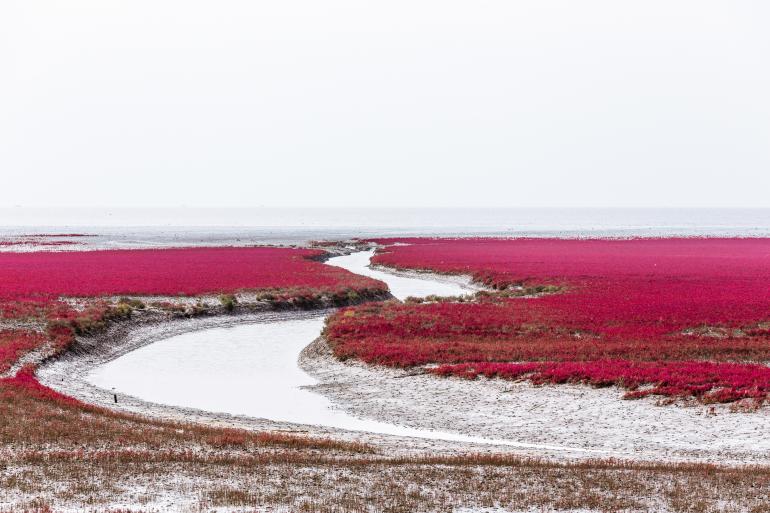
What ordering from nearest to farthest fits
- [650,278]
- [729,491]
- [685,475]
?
[729,491] < [685,475] < [650,278]

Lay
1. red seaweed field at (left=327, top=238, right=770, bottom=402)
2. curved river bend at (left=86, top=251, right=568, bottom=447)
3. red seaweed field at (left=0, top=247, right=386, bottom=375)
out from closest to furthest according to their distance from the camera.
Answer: curved river bend at (left=86, top=251, right=568, bottom=447)
red seaweed field at (left=327, top=238, right=770, bottom=402)
red seaweed field at (left=0, top=247, right=386, bottom=375)

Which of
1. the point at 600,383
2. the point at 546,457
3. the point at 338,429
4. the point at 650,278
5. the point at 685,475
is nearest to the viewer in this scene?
the point at 685,475

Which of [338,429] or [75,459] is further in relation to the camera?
[338,429]

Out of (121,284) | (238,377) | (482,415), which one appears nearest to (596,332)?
(482,415)

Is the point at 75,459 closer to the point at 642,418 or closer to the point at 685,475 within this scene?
the point at 685,475

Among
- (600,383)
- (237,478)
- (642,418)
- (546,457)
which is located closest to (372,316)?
(600,383)

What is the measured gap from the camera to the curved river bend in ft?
93.5

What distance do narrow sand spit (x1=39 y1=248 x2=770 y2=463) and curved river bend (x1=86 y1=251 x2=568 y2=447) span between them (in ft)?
0.63

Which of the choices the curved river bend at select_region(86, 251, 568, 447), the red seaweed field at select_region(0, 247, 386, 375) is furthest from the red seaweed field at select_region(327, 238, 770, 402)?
the red seaweed field at select_region(0, 247, 386, 375)

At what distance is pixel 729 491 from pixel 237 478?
10219 millimetres

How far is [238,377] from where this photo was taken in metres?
35.5

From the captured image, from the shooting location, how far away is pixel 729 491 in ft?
53.6

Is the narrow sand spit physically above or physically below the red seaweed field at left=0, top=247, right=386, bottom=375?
below

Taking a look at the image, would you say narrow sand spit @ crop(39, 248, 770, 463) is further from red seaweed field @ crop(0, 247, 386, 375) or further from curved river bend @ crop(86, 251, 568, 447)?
red seaweed field @ crop(0, 247, 386, 375)
